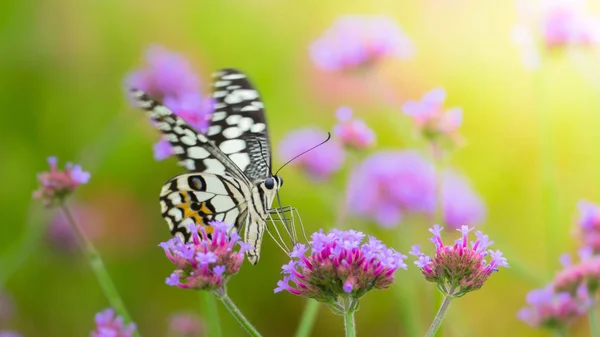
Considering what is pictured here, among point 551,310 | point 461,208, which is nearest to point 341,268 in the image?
point 551,310

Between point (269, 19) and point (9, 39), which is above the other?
point (269, 19)

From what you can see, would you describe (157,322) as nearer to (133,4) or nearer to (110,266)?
(110,266)

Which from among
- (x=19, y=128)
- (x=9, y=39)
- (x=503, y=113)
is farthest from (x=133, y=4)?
(x=503, y=113)

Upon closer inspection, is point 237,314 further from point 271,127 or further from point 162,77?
point 271,127

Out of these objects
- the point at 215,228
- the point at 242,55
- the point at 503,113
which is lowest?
the point at 215,228

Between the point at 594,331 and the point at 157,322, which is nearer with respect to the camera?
the point at 594,331

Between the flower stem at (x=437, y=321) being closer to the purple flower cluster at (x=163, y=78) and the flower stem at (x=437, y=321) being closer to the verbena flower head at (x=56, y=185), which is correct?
the verbena flower head at (x=56, y=185)

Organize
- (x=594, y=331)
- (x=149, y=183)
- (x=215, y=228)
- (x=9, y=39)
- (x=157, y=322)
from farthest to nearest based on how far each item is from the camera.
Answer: (x=9, y=39), (x=149, y=183), (x=157, y=322), (x=594, y=331), (x=215, y=228)

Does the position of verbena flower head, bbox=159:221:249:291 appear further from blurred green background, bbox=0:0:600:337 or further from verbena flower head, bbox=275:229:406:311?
blurred green background, bbox=0:0:600:337
